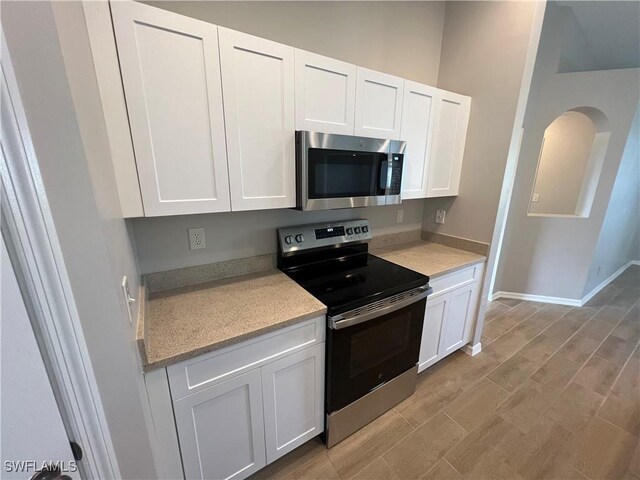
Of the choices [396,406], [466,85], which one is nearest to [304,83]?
[466,85]

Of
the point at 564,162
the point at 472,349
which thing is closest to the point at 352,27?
the point at 472,349

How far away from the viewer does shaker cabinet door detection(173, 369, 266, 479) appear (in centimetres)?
107

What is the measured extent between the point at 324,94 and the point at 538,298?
363 centimetres

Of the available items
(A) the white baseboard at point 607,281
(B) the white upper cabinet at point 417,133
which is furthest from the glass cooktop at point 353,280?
(A) the white baseboard at point 607,281

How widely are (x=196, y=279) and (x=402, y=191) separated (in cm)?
146

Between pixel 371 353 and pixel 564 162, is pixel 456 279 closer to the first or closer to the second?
pixel 371 353

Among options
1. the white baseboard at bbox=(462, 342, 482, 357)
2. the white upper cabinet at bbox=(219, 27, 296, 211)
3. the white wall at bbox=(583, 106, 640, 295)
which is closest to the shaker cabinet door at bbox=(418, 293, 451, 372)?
the white baseboard at bbox=(462, 342, 482, 357)

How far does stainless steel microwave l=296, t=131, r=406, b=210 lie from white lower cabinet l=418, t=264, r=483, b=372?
744 millimetres

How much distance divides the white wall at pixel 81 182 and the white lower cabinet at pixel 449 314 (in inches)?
65.2

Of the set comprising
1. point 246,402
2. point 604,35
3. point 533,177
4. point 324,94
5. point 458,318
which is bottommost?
point 458,318

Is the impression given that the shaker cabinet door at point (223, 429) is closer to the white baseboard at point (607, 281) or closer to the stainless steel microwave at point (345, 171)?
the stainless steel microwave at point (345, 171)

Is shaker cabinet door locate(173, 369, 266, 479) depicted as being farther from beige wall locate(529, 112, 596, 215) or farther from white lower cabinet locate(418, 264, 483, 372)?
beige wall locate(529, 112, 596, 215)

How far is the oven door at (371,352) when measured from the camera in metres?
1.35

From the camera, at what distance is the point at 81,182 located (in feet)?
1.95
